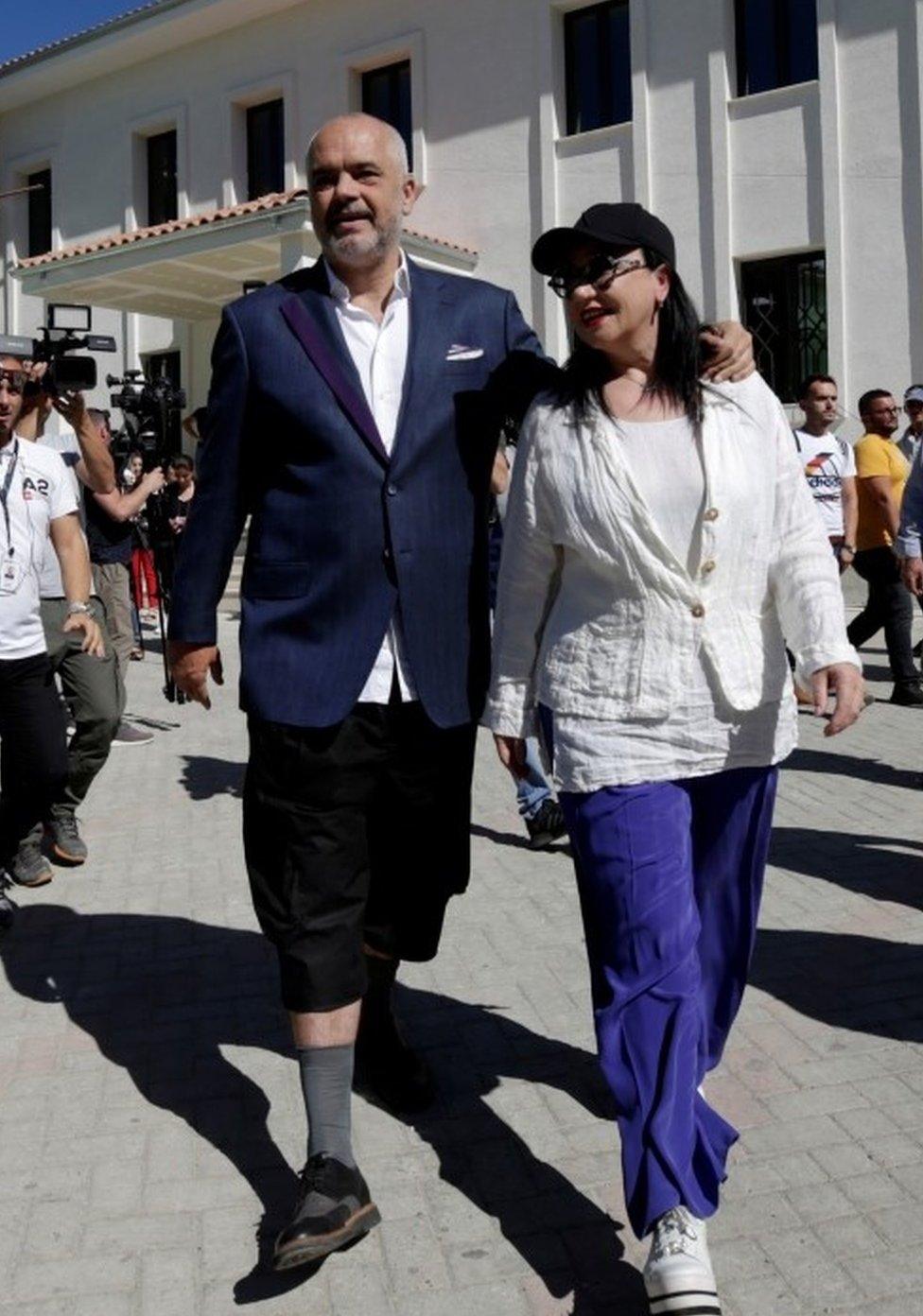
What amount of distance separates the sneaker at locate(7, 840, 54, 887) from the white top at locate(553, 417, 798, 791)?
3.61 metres

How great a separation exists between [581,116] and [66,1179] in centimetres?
1746

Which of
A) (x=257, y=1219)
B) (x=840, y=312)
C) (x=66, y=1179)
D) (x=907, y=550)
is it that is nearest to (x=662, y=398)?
(x=257, y=1219)

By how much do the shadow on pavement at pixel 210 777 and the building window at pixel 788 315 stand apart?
33.7 feet

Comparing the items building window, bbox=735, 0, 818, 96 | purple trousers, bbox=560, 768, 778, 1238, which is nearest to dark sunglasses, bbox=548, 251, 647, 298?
purple trousers, bbox=560, 768, 778, 1238

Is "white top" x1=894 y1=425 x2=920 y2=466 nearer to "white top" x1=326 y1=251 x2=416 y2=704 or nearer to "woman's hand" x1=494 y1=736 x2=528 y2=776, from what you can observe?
"white top" x1=326 y1=251 x2=416 y2=704

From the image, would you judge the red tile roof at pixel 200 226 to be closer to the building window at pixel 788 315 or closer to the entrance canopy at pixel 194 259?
the entrance canopy at pixel 194 259

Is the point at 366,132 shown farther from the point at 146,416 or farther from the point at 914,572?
the point at 146,416

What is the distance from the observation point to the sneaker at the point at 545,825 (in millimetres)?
5895

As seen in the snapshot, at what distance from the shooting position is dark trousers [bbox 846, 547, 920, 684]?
943 centimetres

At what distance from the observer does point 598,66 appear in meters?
18.2

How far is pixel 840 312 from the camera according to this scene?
53.1 feet

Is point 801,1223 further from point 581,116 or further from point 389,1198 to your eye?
point 581,116

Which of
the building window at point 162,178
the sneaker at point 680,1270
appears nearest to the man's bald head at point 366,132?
the sneaker at point 680,1270

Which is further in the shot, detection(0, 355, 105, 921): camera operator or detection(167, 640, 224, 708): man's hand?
detection(0, 355, 105, 921): camera operator
